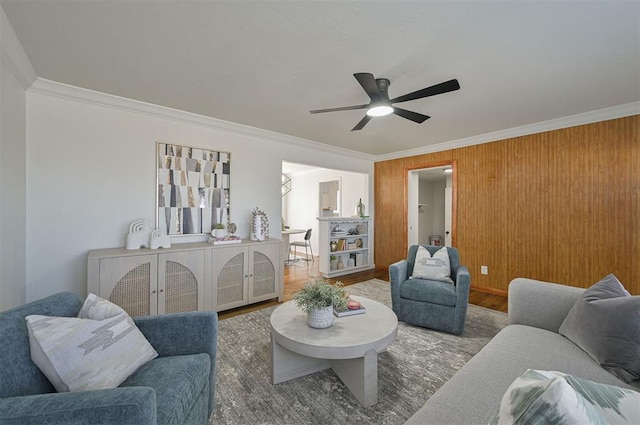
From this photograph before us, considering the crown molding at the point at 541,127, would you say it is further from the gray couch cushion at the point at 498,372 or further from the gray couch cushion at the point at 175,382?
the gray couch cushion at the point at 175,382

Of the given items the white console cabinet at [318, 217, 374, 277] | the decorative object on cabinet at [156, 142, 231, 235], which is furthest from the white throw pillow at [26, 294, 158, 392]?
the white console cabinet at [318, 217, 374, 277]

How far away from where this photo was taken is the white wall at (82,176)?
8.04ft

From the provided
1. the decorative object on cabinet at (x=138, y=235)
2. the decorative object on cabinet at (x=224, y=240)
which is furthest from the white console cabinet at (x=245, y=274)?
the decorative object on cabinet at (x=138, y=235)

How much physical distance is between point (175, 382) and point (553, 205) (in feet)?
14.6

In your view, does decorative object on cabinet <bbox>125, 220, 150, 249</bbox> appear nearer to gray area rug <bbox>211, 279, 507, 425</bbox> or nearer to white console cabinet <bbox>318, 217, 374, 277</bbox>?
gray area rug <bbox>211, 279, 507, 425</bbox>

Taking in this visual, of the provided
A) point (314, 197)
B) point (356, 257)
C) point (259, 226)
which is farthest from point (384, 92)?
point (314, 197)

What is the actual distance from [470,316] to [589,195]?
6.91 feet

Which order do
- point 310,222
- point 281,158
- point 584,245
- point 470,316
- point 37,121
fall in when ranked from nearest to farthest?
1. point 37,121
2. point 470,316
3. point 584,245
4. point 281,158
5. point 310,222

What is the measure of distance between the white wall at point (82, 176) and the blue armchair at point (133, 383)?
5.34ft

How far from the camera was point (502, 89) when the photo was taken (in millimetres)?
2543

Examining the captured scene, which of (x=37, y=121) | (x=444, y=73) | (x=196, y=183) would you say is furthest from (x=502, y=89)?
(x=37, y=121)

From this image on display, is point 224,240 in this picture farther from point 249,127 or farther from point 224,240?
point 249,127

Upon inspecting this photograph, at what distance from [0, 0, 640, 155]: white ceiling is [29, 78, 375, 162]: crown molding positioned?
0.10 meters

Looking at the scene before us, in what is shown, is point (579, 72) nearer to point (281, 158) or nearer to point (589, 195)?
point (589, 195)
